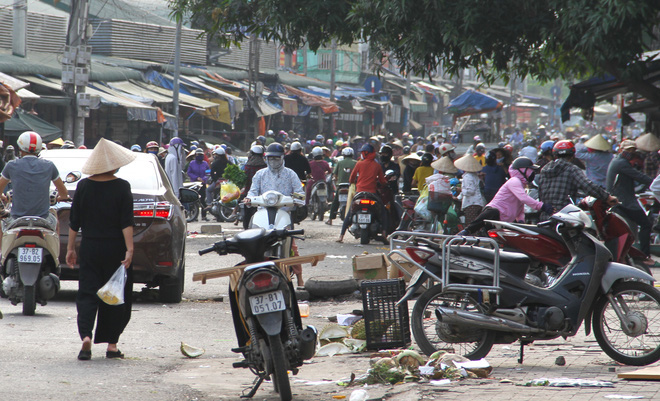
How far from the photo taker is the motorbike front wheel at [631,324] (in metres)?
6.18

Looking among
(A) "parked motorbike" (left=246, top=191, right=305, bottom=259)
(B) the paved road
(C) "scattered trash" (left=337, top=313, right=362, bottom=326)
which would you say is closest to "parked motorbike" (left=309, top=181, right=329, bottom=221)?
(A) "parked motorbike" (left=246, top=191, right=305, bottom=259)

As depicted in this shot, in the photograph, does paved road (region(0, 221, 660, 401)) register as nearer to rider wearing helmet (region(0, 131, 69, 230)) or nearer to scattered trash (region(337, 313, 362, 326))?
scattered trash (region(337, 313, 362, 326))

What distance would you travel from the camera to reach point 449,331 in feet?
20.6

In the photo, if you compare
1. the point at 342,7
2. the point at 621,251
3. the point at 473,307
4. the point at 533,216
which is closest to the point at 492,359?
the point at 473,307

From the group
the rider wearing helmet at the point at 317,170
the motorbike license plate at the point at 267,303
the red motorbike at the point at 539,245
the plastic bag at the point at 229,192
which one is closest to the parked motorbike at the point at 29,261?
the motorbike license plate at the point at 267,303

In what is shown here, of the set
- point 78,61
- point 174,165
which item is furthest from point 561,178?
point 78,61

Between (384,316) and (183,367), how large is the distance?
4.87 ft

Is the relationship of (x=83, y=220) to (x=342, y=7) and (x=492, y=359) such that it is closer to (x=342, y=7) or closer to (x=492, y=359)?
Result: (x=492, y=359)

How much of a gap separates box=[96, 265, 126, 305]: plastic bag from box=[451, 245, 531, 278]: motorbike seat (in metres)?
2.30

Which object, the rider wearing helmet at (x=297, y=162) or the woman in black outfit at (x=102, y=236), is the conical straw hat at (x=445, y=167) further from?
the woman in black outfit at (x=102, y=236)

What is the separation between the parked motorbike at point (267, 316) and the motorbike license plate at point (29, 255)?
11.3 feet

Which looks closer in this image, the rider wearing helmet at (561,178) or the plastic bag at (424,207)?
the rider wearing helmet at (561,178)

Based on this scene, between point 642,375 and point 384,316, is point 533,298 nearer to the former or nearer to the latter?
point 642,375

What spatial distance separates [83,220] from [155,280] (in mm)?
2680
